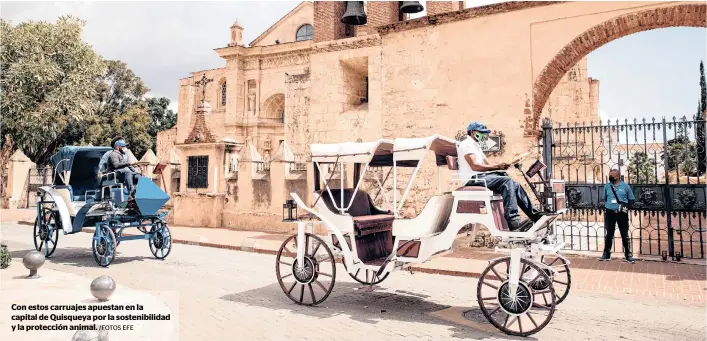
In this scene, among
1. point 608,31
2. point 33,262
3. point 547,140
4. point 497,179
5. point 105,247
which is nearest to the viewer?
point 497,179

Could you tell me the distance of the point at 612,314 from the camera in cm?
581

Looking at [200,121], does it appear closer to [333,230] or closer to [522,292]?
[333,230]

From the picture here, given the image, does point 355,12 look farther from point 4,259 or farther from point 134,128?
point 134,128

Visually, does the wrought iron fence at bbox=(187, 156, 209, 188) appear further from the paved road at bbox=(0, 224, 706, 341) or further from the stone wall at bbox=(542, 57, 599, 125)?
the stone wall at bbox=(542, 57, 599, 125)

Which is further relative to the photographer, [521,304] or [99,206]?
[99,206]

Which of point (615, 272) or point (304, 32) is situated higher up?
point (304, 32)

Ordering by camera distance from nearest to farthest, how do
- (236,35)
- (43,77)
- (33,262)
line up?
(33,262) < (43,77) < (236,35)

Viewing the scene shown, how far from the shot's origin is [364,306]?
20.1 ft

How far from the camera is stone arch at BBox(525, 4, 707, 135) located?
948 cm

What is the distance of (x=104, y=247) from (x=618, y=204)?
9.79m

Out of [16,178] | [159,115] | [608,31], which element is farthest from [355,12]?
[159,115]

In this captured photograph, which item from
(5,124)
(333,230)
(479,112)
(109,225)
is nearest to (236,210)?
(109,225)

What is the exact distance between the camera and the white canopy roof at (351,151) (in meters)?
6.16

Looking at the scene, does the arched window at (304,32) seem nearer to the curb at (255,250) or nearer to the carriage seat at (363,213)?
the curb at (255,250)
